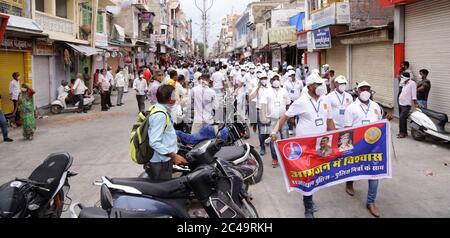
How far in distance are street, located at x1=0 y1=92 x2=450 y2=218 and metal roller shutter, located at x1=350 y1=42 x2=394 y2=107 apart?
3149 mm

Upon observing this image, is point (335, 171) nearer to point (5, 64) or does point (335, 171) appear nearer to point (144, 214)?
point (144, 214)

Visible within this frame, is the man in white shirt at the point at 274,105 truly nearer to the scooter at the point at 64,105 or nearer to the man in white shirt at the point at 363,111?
the man in white shirt at the point at 363,111

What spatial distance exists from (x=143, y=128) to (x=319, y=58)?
70.6ft

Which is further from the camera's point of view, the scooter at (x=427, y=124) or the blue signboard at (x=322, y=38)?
the blue signboard at (x=322, y=38)

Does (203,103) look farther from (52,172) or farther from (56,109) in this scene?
(56,109)

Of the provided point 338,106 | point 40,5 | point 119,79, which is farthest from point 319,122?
point 40,5

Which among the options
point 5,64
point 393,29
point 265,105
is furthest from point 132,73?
point 265,105

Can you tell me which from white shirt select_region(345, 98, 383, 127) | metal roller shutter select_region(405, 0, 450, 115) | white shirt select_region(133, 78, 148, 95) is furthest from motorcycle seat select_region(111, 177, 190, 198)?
white shirt select_region(133, 78, 148, 95)

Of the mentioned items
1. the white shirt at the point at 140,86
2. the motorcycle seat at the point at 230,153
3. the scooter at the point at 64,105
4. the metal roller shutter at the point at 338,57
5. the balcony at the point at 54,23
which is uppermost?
the balcony at the point at 54,23

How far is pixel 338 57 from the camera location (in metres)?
22.2

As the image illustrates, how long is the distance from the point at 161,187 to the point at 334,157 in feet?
6.90

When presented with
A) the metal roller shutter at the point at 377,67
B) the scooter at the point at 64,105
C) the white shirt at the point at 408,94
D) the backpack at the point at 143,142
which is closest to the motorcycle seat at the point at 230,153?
the backpack at the point at 143,142

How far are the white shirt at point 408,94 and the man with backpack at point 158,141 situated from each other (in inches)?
297

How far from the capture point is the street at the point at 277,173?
5984 millimetres
